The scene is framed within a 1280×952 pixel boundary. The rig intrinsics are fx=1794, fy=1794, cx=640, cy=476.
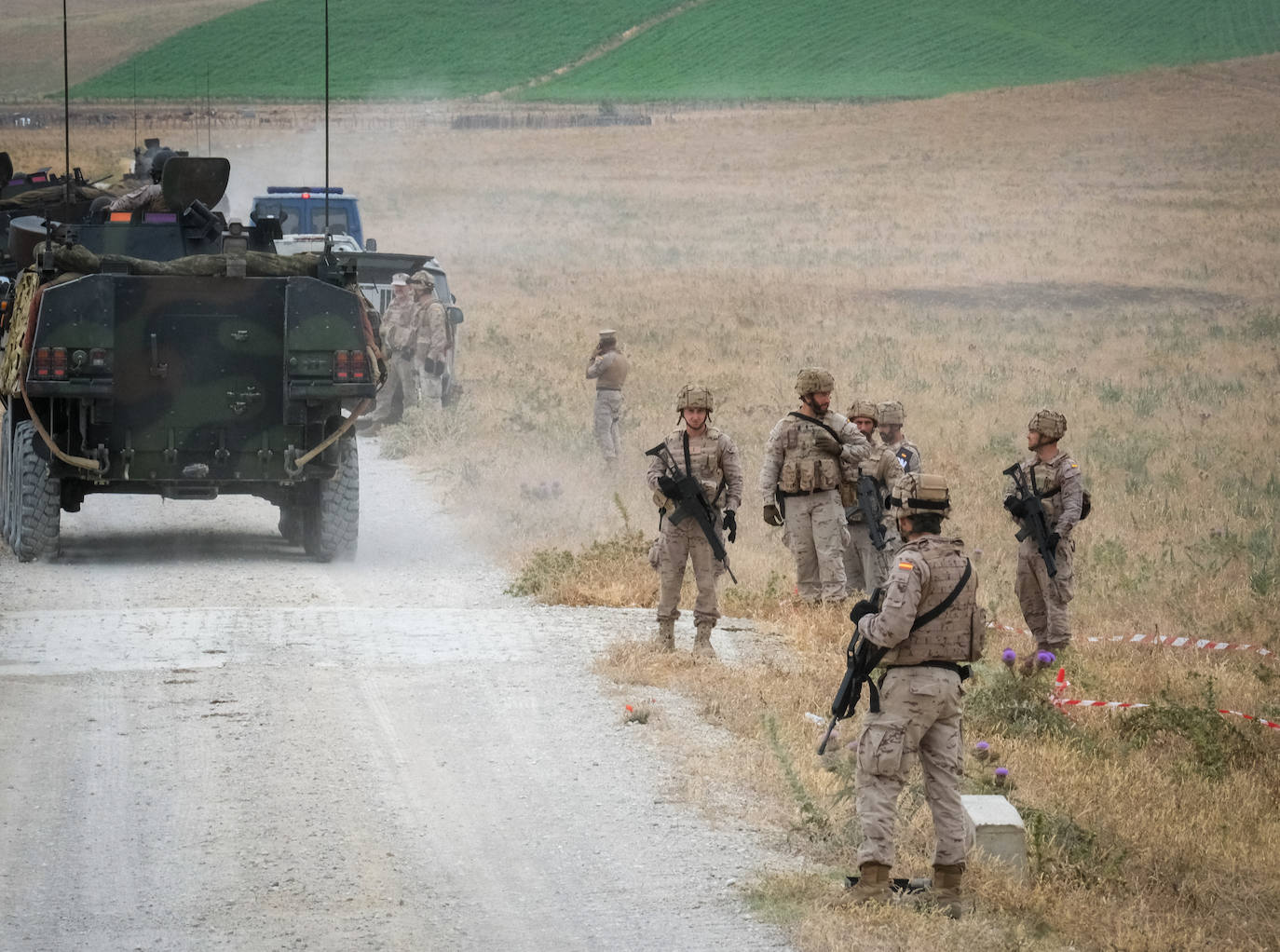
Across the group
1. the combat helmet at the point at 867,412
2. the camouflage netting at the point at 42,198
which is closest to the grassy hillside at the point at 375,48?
the camouflage netting at the point at 42,198

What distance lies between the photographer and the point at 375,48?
83.2 meters

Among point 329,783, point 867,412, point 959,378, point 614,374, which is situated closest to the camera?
point 329,783

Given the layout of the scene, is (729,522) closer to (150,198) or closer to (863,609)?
(863,609)

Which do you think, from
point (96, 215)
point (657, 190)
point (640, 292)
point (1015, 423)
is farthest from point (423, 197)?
point (96, 215)

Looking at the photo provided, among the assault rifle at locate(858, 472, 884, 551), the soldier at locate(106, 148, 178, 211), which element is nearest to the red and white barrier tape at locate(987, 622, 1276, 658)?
the assault rifle at locate(858, 472, 884, 551)

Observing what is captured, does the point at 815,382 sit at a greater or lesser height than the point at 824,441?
greater

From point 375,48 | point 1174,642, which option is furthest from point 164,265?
point 375,48

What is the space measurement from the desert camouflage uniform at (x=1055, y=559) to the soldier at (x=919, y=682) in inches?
168

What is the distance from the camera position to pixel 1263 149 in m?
53.6

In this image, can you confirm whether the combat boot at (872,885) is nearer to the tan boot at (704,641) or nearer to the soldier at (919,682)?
the soldier at (919,682)

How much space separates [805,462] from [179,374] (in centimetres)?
450

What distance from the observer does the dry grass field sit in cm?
751

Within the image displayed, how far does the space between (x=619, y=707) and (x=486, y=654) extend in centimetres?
138

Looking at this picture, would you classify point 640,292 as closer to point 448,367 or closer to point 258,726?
point 448,367
